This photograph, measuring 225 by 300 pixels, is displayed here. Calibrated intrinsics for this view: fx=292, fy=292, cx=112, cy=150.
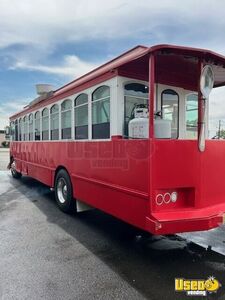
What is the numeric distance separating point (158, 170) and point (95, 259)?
65.2 inches

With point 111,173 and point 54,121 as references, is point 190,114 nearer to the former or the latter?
point 111,173

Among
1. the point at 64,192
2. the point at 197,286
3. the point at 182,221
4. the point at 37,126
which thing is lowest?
the point at 197,286

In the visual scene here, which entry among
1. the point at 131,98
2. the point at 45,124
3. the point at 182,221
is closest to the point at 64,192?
the point at 45,124

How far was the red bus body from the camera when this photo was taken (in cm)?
370

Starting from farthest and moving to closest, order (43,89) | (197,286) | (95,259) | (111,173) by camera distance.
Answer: (43,89) < (111,173) < (95,259) < (197,286)

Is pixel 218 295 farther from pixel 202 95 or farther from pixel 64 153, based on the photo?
pixel 64 153

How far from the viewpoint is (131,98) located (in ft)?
15.5

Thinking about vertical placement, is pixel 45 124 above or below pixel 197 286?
above

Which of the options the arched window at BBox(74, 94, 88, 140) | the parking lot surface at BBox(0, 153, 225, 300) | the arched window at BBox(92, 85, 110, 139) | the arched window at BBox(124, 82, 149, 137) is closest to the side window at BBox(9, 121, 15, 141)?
the parking lot surface at BBox(0, 153, 225, 300)

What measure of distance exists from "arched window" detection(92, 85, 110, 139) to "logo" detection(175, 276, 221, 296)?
2441 mm

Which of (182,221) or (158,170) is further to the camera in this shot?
(158,170)

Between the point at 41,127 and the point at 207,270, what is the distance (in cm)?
624

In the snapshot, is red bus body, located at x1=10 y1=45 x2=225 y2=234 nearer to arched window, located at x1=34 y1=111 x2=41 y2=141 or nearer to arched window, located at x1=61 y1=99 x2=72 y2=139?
arched window, located at x1=61 y1=99 x2=72 y2=139

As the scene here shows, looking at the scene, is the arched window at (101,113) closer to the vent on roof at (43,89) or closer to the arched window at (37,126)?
the vent on roof at (43,89)
